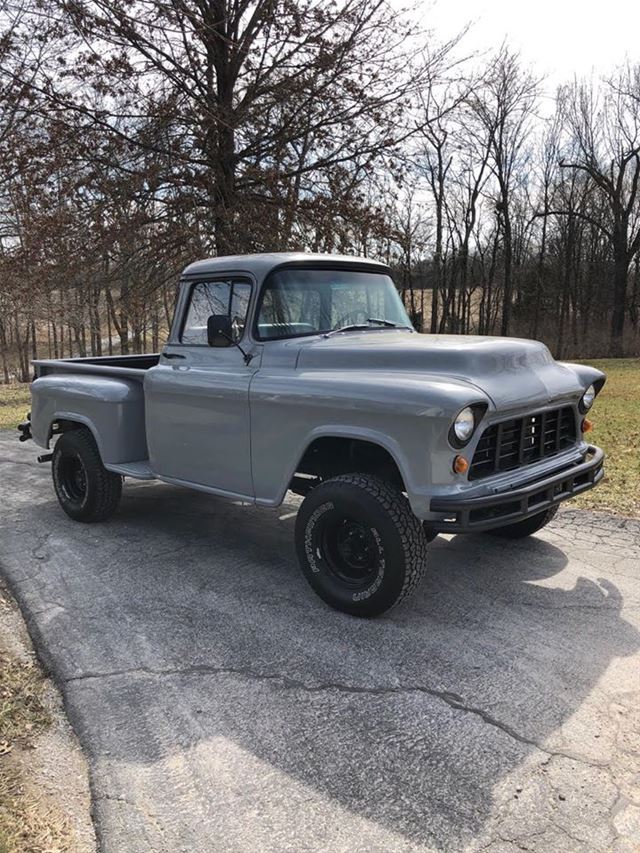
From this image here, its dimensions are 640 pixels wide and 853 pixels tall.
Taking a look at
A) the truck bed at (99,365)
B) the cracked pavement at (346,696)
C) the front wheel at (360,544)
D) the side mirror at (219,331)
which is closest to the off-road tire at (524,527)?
the cracked pavement at (346,696)

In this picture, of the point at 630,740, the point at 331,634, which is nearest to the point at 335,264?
the point at 331,634

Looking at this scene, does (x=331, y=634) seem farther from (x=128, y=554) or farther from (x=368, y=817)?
(x=128, y=554)

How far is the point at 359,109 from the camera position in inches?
396

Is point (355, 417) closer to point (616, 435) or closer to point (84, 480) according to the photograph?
point (84, 480)

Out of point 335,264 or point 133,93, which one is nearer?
point 335,264

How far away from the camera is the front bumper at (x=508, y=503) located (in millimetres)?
3283

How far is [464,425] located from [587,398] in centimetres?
162

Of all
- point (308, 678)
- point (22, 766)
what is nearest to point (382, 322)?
point (308, 678)

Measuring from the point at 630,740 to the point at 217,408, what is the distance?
3.02 metres

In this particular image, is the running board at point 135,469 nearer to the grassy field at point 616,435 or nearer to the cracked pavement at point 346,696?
the cracked pavement at point 346,696

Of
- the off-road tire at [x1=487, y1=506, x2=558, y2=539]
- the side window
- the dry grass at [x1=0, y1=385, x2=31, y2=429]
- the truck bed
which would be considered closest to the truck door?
the side window

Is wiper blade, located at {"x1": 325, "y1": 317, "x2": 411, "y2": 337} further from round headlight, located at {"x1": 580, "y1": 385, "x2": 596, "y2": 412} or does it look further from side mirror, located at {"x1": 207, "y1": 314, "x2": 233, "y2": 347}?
round headlight, located at {"x1": 580, "y1": 385, "x2": 596, "y2": 412}

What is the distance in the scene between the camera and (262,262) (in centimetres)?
448

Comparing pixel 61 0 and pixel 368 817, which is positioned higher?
pixel 61 0
